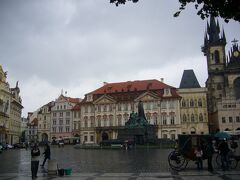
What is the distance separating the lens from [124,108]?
82938mm

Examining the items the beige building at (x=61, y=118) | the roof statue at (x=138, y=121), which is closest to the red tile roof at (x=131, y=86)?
the beige building at (x=61, y=118)

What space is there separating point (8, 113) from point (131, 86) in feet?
112

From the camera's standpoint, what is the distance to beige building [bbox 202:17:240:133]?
78.1 meters

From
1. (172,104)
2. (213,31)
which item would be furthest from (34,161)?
(213,31)

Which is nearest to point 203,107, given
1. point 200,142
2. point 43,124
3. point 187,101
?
point 187,101

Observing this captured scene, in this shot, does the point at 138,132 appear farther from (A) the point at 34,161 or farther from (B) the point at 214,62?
(B) the point at 214,62

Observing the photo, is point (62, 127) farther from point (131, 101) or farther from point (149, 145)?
point (149, 145)

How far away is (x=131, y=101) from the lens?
8194cm

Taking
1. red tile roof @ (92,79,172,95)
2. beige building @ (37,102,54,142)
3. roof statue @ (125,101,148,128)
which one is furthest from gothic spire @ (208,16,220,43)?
beige building @ (37,102,54,142)

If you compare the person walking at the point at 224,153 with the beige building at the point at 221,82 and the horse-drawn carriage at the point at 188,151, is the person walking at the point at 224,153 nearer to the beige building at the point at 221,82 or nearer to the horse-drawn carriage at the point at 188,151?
the horse-drawn carriage at the point at 188,151

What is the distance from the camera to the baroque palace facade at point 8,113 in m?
74.4

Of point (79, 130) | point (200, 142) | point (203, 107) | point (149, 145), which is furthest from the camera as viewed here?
point (79, 130)

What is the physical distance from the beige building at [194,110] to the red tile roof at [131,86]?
6790 mm

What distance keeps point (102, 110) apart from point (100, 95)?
4325mm
